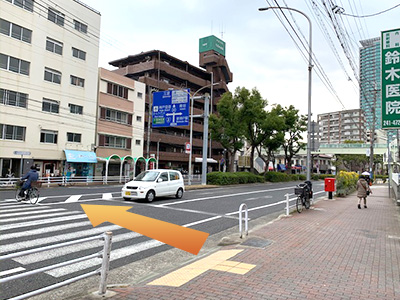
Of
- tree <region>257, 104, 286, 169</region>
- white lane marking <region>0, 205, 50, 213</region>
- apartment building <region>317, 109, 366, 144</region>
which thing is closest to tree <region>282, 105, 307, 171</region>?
tree <region>257, 104, 286, 169</region>

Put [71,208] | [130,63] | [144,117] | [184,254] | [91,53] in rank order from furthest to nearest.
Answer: [130,63] → [144,117] → [91,53] → [71,208] → [184,254]

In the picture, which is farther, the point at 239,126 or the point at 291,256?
the point at 239,126

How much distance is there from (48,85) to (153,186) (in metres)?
19.6

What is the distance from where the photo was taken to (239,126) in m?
32.0

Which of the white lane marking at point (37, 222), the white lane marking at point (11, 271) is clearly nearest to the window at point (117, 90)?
the white lane marking at point (37, 222)

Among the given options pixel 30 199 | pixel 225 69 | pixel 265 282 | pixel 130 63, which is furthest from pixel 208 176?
pixel 225 69

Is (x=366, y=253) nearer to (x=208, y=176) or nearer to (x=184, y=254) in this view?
(x=184, y=254)

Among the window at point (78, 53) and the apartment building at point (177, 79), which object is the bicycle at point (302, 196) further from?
the apartment building at point (177, 79)

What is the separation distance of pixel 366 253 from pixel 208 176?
2301cm

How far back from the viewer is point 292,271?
184 inches

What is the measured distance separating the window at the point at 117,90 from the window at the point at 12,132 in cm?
1124

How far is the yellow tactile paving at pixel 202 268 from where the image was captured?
4.27 metres

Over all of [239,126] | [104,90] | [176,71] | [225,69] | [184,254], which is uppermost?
[225,69]
